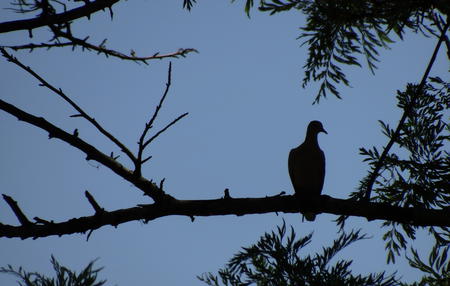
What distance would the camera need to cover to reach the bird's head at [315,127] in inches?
255

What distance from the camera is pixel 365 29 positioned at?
371 cm

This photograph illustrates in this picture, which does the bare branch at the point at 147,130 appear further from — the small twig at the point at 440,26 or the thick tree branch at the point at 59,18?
the small twig at the point at 440,26

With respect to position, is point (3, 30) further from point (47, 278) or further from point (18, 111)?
point (47, 278)

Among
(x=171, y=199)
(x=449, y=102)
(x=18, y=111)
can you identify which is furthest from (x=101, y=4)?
(x=449, y=102)

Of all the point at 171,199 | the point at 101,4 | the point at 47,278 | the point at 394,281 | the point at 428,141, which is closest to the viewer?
the point at 47,278

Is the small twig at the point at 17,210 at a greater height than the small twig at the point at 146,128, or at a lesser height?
lesser

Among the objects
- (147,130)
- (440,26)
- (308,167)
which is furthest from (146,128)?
(308,167)

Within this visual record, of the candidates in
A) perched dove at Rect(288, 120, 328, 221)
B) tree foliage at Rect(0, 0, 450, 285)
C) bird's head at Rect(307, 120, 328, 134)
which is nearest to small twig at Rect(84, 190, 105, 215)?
tree foliage at Rect(0, 0, 450, 285)

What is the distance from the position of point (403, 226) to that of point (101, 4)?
2708mm

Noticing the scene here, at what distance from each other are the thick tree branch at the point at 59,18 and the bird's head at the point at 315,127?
13.4ft

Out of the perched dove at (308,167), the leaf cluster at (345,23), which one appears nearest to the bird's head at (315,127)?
the perched dove at (308,167)

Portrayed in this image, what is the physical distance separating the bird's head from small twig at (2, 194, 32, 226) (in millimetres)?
4044

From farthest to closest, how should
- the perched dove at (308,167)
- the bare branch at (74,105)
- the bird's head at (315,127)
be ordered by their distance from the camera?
the bird's head at (315,127)
the perched dove at (308,167)
the bare branch at (74,105)

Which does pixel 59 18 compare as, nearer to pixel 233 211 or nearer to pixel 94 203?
pixel 94 203
